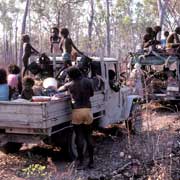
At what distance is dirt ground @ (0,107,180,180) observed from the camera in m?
5.99

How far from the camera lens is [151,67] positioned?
1353cm

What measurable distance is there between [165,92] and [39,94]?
5.42 metres

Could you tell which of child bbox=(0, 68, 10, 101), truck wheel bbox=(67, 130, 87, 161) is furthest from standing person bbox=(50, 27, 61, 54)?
truck wheel bbox=(67, 130, 87, 161)

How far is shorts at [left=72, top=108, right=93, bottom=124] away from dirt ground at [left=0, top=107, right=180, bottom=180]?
69 centimetres

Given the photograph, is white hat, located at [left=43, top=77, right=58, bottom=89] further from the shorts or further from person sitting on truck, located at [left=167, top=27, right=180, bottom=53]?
person sitting on truck, located at [left=167, top=27, right=180, bottom=53]

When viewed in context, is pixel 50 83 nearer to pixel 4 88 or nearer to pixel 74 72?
pixel 4 88

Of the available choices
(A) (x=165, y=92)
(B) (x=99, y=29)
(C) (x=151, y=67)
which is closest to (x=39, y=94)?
(A) (x=165, y=92)

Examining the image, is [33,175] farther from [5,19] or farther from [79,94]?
[5,19]

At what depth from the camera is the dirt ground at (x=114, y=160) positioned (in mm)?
5993

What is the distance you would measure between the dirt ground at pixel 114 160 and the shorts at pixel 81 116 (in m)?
0.69

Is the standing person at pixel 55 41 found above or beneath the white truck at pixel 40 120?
above

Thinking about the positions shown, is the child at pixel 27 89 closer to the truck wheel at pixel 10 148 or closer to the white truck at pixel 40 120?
the white truck at pixel 40 120

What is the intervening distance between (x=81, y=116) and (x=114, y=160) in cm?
115

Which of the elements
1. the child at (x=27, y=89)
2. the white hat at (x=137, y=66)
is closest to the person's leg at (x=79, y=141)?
the child at (x=27, y=89)
